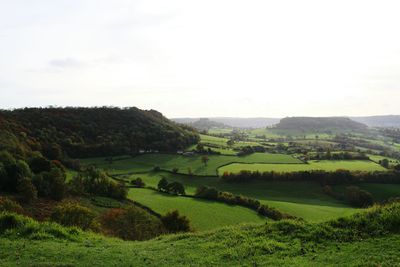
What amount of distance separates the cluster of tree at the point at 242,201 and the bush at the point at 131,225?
2216cm

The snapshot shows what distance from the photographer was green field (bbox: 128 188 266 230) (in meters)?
54.5

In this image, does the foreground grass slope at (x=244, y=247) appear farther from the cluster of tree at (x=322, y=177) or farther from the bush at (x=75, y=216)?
the cluster of tree at (x=322, y=177)

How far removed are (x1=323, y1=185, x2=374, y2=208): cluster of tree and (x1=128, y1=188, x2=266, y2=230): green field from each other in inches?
1127

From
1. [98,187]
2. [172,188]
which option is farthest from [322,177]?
[98,187]

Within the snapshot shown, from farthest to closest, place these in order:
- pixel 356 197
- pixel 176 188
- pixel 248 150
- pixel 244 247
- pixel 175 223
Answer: pixel 248 150
pixel 356 197
pixel 176 188
pixel 175 223
pixel 244 247

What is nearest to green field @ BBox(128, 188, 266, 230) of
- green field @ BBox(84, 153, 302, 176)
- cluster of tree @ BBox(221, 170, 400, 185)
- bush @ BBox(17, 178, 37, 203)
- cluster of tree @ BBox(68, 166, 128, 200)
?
cluster of tree @ BBox(68, 166, 128, 200)

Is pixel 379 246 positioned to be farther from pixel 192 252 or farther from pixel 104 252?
pixel 104 252

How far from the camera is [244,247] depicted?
1562 cm

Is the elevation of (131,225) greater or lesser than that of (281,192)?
greater

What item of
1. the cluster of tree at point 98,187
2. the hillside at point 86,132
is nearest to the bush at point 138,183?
the cluster of tree at point 98,187

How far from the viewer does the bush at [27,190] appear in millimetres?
48062

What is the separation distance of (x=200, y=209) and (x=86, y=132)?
270 ft

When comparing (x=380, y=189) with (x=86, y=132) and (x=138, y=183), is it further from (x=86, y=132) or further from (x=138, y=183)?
(x=86, y=132)

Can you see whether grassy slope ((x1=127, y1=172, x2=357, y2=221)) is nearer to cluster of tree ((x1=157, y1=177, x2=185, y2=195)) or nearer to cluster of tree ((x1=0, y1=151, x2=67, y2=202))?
cluster of tree ((x1=157, y1=177, x2=185, y2=195))
